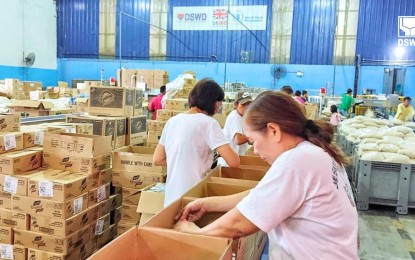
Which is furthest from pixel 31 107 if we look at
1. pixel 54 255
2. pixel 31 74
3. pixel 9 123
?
pixel 31 74

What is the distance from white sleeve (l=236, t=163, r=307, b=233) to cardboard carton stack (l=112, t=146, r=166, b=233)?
2263mm

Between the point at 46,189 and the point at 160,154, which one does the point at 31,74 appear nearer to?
the point at 46,189

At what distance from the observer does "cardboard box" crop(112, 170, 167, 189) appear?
337cm

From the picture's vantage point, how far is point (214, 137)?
2254 millimetres

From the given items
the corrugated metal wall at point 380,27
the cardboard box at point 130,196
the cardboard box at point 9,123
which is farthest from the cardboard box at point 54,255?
the corrugated metal wall at point 380,27

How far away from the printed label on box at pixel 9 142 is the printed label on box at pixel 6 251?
0.76 meters

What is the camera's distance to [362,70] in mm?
13117

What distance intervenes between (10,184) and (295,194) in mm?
2506

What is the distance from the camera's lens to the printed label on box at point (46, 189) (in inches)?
110

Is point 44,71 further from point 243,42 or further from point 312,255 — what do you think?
point 312,255

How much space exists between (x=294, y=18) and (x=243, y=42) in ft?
6.60

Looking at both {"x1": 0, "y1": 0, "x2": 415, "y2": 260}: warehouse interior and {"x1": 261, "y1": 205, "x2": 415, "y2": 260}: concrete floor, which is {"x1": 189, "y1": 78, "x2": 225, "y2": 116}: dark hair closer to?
{"x1": 0, "y1": 0, "x2": 415, "y2": 260}: warehouse interior

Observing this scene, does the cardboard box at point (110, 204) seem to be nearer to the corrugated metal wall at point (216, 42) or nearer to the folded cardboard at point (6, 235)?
the folded cardboard at point (6, 235)

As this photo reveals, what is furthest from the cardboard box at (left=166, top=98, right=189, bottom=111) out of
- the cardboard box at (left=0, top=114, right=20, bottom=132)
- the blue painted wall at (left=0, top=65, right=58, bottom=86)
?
the blue painted wall at (left=0, top=65, right=58, bottom=86)
